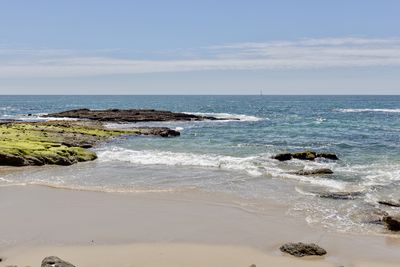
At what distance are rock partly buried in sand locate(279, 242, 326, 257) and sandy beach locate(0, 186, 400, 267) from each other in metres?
0.27

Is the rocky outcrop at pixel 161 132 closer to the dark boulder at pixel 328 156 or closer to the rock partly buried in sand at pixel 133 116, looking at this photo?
the rock partly buried in sand at pixel 133 116

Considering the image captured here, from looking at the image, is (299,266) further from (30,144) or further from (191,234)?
(30,144)

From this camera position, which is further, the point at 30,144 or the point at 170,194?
the point at 30,144

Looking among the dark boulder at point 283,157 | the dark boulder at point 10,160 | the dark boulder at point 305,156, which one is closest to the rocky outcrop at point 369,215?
the dark boulder at point 283,157

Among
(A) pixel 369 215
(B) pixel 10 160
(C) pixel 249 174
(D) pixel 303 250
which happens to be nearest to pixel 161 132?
(B) pixel 10 160

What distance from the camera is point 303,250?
14367 millimetres

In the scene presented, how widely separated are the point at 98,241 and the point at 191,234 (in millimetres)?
3216

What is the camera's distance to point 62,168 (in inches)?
1261

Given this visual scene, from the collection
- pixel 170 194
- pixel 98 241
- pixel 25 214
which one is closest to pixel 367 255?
pixel 98 241

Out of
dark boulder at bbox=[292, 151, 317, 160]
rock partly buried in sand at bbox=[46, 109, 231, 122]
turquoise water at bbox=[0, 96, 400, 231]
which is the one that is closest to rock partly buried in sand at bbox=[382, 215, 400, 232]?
turquoise water at bbox=[0, 96, 400, 231]

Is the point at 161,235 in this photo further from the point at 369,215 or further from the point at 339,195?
the point at 339,195

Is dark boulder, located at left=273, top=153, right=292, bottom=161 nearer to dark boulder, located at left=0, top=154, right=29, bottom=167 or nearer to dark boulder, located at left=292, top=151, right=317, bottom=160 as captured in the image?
dark boulder, located at left=292, top=151, right=317, bottom=160

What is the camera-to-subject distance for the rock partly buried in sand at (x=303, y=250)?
47.0 feet

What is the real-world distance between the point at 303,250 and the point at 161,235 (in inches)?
196
